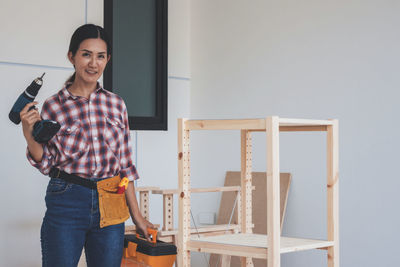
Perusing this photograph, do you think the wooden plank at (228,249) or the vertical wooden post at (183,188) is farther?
the vertical wooden post at (183,188)

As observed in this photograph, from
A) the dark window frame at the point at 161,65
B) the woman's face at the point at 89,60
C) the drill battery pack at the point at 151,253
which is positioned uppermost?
the dark window frame at the point at 161,65

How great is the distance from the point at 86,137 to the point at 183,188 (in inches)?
14.0

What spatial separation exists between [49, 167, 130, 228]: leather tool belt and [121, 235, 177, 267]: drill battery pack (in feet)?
0.83

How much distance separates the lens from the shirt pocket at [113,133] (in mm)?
1924

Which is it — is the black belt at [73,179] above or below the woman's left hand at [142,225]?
above

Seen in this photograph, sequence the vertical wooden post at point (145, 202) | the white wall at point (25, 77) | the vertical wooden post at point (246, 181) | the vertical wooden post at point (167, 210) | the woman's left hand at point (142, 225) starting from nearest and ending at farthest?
the woman's left hand at point (142, 225)
the vertical wooden post at point (246, 181)
the vertical wooden post at point (167, 210)
the vertical wooden post at point (145, 202)
the white wall at point (25, 77)

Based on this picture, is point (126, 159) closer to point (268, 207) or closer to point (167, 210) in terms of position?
point (268, 207)

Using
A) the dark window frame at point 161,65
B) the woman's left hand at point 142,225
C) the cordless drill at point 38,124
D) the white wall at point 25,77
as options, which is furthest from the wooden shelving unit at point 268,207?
the dark window frame at point 161,65

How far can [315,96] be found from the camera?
142 inches

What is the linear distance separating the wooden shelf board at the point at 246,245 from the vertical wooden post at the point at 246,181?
25 cm

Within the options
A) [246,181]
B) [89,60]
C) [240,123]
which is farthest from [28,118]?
[246,181]

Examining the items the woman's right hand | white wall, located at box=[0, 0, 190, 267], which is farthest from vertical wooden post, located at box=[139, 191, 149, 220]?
the woman's right hand

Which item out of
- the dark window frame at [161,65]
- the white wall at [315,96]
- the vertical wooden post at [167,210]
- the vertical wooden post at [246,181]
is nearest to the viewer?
the vertical wooden post at [246,181]

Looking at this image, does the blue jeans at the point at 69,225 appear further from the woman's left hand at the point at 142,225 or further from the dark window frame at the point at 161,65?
the dark window frame at the point at 161,65
